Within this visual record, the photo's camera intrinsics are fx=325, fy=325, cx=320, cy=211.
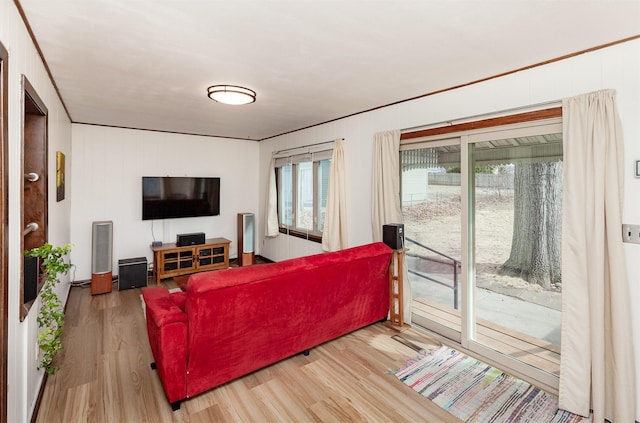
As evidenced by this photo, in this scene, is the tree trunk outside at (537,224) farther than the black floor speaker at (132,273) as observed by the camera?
No

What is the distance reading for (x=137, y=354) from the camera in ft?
9.45

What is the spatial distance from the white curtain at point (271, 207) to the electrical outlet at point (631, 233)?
4.69 m

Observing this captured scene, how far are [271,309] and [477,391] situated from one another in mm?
1656

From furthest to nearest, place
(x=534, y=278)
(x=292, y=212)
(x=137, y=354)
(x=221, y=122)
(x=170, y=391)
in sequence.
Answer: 1. (x=292, y=212)
2. (x=221, y=122)
3. (x=137, y=354)
4. (x=534, y=278)
5. (x=170, y=391)

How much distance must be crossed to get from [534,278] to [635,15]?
1851 mm

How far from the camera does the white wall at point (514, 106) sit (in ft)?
6.75

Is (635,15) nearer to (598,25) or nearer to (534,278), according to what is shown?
(598,25)

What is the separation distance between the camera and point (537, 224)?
2619 mm

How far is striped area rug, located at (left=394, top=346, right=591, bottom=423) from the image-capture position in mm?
2178

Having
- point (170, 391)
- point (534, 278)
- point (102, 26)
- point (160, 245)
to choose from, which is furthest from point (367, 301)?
point (160, 245)

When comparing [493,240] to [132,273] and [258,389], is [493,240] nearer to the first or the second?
[258,389]

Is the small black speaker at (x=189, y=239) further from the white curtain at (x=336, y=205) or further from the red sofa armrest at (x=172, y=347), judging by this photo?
the red sofa armrest at (x=172, y=347)

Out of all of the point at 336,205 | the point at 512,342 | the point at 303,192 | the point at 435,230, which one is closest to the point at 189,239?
the point at 303,192

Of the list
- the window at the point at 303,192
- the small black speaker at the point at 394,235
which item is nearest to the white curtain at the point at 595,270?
the small black speaker at the point at 394,235
